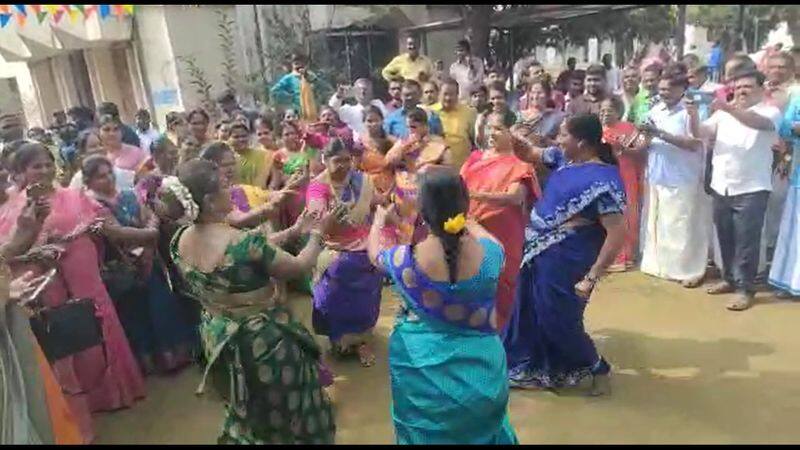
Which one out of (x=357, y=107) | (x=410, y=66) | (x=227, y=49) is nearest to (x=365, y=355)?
(x=357, y=107)

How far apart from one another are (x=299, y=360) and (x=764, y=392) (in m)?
2.51

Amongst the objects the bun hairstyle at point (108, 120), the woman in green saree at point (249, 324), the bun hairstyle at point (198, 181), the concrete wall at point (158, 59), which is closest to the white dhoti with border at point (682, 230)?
the woman in green saree at point (249, 324)

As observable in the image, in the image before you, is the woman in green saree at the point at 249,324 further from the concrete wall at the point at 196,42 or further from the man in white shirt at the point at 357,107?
the concrete wall at the point at 196,42

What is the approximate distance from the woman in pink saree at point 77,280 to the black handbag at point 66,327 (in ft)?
0.31

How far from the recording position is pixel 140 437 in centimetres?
358

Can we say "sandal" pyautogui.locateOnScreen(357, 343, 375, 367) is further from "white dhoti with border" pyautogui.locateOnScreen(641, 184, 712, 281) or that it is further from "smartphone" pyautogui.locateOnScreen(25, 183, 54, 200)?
"white dhoti with border" pyautogui.locateOnScreen(641, 184, 712, 281)

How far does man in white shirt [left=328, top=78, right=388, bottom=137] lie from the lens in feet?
23.3

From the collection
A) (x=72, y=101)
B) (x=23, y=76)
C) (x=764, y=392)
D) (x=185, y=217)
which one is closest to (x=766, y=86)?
(x=764, y=392)

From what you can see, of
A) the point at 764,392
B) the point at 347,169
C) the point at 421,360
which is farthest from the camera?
the point at 347,169

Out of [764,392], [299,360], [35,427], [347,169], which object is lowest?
[764,392]

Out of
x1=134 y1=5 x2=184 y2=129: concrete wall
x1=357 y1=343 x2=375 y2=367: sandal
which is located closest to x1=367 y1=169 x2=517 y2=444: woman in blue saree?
x1=357 y1=343 x2=375 y2=367: sandal

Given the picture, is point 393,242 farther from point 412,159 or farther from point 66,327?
point 66,327

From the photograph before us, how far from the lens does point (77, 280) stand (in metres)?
3.52

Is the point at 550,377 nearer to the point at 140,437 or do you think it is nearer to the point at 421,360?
the point at 421,360
